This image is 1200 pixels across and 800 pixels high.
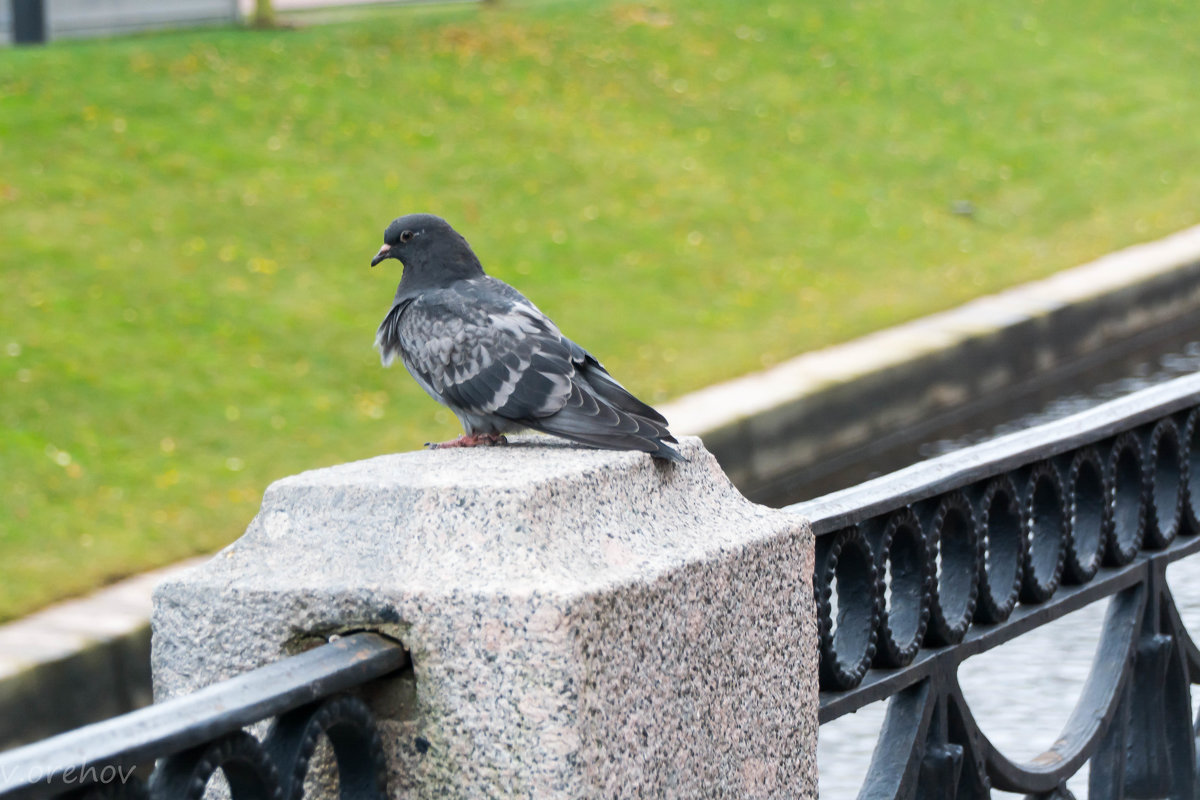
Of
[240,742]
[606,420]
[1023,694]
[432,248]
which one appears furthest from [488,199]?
[240,742]

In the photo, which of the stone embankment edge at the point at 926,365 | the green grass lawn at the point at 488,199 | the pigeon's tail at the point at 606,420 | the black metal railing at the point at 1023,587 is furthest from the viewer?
the stone embankment edge at the point at 926,365

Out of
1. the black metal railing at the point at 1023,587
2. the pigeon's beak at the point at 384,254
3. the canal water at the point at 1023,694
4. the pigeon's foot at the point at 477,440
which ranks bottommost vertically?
the canal water at the point at 1023,694

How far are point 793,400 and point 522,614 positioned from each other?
271 inches

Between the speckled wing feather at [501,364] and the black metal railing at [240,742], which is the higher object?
the speckled wing feather at [501,364]

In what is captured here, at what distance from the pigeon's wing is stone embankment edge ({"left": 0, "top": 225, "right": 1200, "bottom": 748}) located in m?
0.94

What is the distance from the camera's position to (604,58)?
53.5 feet

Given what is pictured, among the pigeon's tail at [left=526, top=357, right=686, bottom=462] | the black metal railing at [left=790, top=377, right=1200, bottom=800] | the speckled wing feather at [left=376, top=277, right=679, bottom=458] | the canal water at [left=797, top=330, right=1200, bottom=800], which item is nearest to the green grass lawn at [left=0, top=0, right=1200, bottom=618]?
the canal water at [left=797, top=330, right=1200, bottom=800]

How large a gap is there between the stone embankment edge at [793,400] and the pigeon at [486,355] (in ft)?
3.04

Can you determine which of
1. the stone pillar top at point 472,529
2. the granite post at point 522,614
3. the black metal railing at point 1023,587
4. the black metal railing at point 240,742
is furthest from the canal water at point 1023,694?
the black metal railing at point 240,742

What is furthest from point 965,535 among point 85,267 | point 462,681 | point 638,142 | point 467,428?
point 638,142

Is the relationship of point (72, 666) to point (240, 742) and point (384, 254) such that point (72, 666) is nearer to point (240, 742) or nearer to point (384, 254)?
point (384, 254)

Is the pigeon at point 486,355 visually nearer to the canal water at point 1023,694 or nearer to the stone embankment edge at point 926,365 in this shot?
the canal water at point 1023,694

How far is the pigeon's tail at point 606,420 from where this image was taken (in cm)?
229

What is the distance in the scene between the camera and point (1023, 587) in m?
2.89
